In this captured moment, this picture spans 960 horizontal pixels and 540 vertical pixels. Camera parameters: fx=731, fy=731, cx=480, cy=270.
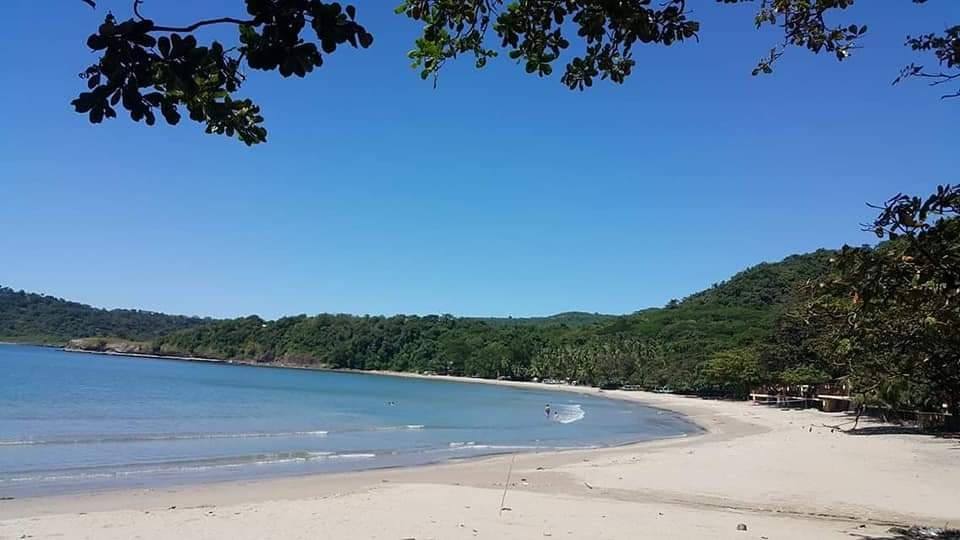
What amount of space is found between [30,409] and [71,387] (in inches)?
864

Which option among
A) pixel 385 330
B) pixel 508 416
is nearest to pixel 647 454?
pixel 508 416

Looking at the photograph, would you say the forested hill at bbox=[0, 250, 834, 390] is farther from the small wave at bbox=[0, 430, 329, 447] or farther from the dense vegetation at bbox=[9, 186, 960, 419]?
the small wave at bbox=[0, 430, 329, 447]

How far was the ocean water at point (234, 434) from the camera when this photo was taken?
792 inches

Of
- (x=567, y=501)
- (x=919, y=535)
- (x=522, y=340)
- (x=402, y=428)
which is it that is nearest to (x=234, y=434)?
(x=402, y=428)

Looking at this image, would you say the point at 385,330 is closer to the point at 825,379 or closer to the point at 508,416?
the point at 508,416

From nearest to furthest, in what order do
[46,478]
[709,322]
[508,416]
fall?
[46,478]
[508,416]
[709,322]

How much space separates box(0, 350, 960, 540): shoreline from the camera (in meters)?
10.9

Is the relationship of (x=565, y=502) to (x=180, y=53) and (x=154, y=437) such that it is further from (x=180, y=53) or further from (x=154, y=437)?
Answer: (x=154, y=437)

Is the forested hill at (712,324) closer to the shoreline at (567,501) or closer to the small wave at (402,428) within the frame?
the small wave at (402,428)

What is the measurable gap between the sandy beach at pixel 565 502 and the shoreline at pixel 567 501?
3 centimetres

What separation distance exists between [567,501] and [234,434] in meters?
21.8

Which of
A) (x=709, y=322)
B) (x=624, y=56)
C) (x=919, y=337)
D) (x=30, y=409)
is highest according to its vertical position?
(x=709, y=322)

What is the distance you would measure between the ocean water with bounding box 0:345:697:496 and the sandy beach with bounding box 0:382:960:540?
10.1ft

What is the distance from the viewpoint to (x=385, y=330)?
567 feet
